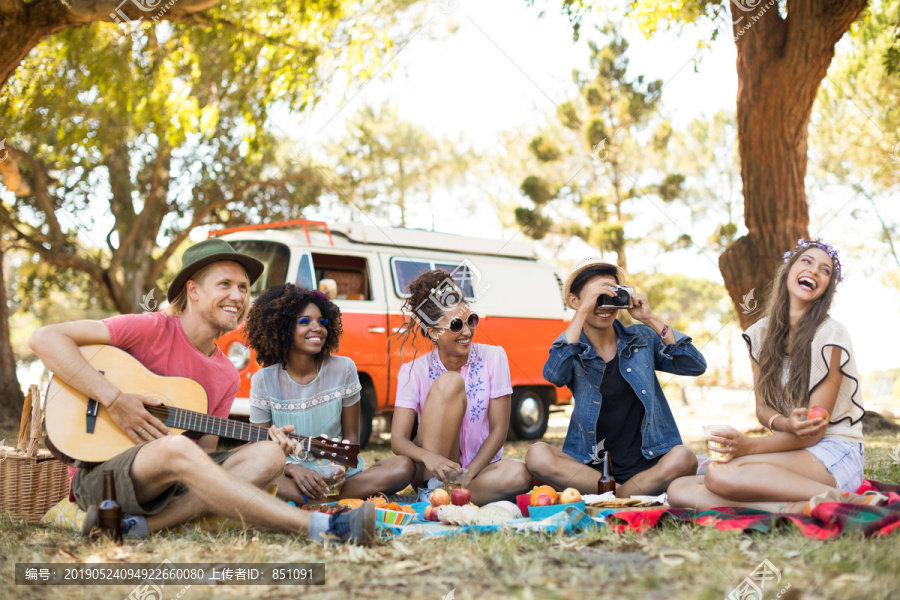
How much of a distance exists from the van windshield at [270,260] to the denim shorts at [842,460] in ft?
17.7

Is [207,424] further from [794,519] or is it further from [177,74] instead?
[177,74]

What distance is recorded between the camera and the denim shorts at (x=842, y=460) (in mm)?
3275

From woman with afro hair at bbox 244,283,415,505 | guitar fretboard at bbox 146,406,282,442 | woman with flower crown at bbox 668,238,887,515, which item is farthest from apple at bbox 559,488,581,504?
guitar fretboard at bbox 146,406,282,442

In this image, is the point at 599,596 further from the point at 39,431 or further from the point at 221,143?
the point at 221,143

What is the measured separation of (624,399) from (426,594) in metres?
2.10

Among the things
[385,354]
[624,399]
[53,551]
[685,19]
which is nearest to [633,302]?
[624,399]

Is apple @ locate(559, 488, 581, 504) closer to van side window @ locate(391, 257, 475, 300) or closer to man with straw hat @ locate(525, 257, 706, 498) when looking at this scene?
man with straw hat @ locate(525, 257, 706, 498)

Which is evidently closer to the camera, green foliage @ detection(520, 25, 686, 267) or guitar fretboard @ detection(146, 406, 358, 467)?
guitar fretboard @ detection(146, 406, 358, 467)

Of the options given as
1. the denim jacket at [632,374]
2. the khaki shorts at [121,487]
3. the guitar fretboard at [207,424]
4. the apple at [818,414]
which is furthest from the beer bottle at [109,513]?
the apple at [818,414]

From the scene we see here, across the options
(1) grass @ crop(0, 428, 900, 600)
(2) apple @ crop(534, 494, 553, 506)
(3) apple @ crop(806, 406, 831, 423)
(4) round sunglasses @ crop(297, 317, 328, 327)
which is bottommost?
(1) grass @ crop(0, 428, 900, 600)

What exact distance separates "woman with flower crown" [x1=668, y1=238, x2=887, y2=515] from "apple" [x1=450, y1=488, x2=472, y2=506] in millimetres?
1021

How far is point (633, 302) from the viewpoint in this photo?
12.8 ft

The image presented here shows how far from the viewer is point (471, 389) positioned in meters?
4.28

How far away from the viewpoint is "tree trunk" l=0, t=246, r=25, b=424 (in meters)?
8.75
